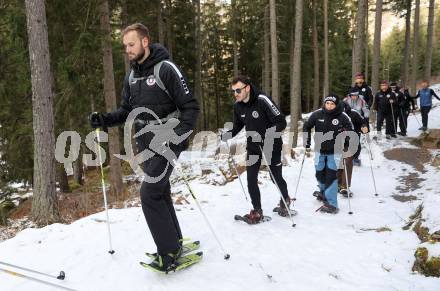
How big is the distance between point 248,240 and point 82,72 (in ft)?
29.5

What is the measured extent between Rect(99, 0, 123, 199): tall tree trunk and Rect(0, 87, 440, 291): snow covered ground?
6545mm

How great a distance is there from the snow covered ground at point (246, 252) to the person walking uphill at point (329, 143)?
0.43 meters

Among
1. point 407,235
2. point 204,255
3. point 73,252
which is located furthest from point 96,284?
point 407,235

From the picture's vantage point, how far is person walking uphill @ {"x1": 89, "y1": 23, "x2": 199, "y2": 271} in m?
4.36

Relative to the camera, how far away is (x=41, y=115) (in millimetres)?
8445

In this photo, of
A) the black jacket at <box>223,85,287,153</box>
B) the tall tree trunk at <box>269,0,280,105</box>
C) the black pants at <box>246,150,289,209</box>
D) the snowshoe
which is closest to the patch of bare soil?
the tall tree trunk at <box>269,0,280,105</box>

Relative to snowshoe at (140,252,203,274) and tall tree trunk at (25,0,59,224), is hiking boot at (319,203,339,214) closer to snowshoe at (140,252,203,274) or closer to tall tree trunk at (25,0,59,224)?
snowshoe at (140,252,203,274)

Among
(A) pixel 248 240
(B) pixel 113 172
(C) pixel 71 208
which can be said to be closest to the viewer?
(A) pixel 248 240

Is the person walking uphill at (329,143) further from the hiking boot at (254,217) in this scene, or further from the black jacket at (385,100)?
the black jacket at (385,100)

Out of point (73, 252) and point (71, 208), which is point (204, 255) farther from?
point (71, 208)

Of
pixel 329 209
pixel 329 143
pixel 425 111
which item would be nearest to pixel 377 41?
pixel 425 111

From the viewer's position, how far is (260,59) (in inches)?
1314

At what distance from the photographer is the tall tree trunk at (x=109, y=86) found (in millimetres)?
12297

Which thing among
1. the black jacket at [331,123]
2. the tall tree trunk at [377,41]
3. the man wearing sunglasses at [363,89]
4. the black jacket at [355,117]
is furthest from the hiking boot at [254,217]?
the tall tree trunk at [377,41]
